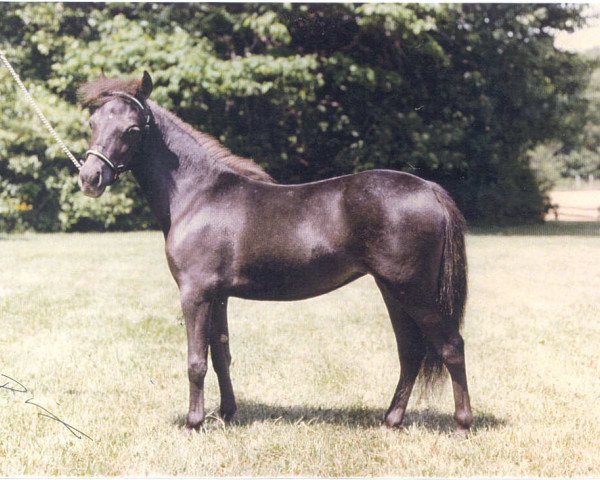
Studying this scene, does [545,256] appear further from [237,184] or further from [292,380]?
[237,184]

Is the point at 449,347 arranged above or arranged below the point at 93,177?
A: below

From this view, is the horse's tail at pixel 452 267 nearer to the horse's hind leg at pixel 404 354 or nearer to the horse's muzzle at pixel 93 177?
the horse's hind leg at pixel 404 354

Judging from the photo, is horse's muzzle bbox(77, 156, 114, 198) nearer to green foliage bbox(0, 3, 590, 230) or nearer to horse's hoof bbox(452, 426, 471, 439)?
horse's hoof bbox(452, 426, 471, 439)

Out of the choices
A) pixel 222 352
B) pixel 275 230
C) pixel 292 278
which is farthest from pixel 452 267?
pixel 222 352

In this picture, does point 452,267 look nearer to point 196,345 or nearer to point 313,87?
point 196,345

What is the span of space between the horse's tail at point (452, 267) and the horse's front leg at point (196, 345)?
168 centimetres

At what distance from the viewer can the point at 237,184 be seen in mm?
4559

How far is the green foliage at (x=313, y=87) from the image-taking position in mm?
15188

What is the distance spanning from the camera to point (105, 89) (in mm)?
4285

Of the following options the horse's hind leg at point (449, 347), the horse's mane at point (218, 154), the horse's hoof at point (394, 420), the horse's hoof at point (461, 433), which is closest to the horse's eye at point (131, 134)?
the horse's mane at point (218, 154)

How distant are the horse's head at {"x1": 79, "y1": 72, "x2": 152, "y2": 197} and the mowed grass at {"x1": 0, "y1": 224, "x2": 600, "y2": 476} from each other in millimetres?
1882

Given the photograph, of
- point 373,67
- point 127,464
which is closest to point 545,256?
point 373,67

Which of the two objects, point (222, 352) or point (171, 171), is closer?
point (171, 171)

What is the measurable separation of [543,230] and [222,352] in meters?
15.6
